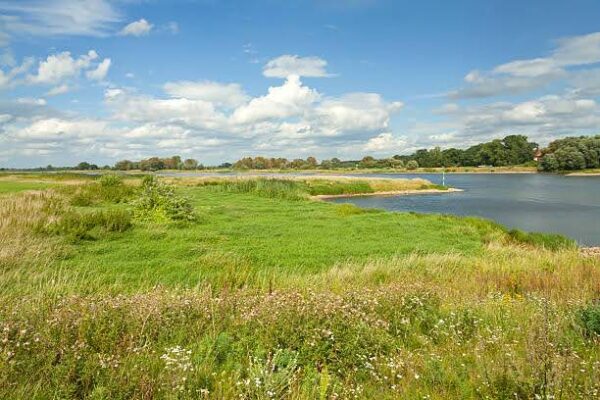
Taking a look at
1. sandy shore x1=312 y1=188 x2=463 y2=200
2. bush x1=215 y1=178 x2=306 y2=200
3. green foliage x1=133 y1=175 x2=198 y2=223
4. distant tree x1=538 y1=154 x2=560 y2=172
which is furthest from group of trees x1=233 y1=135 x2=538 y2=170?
green foliage x1=133 y1=175 x2=198 y2=223

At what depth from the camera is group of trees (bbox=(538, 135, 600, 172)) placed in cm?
11381

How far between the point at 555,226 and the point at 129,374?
34998 millimetres

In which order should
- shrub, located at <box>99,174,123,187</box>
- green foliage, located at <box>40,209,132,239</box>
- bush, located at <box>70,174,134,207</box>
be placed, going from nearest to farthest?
green foliage, located at <box>40,209,132,239</box> < bush, located at <box>70,174,134,207</box> < shrub, located at <box>99,174,123,187</box>

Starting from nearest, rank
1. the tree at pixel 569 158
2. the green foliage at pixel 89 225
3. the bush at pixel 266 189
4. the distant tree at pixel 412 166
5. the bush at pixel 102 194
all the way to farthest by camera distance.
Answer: the green foliage at pixel 89 225 < the bush at pixel 102 194 < the bush at pixel 266 189 < the tree at pixel 569 158 < the distant tree at pixel 412 166

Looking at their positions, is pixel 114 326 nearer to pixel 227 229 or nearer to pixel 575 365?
pixel 575 365

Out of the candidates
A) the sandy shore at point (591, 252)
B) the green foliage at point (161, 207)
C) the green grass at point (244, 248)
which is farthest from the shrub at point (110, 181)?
the sandy shore at point (591, 252)

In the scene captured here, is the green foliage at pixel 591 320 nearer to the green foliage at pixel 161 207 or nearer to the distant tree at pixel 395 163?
the green foliage at pixel 161 207

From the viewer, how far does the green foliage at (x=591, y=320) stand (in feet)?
19.1

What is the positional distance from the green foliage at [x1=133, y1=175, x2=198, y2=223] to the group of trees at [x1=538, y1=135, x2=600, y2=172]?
12106 centimetres

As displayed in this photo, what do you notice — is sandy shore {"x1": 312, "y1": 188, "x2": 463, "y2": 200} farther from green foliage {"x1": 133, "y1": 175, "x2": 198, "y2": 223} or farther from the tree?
the tree

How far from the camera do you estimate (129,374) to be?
4.27 meters

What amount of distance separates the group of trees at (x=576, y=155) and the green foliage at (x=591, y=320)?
420 ft

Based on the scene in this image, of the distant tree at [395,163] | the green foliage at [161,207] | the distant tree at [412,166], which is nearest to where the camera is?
the green foliage at [161,207]

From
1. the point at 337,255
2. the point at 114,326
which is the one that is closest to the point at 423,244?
the point at 337,255
